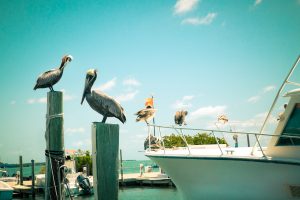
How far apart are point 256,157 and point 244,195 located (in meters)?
1.01

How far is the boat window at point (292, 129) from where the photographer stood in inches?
284

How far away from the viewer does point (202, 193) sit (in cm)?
846

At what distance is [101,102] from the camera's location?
6.06 m

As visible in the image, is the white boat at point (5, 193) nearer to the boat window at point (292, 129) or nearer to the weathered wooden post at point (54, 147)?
the weathered wooden post at point (54, 147)

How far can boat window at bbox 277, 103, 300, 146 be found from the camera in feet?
23.7

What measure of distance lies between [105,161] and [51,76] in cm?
334

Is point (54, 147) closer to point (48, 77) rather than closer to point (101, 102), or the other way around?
point (101, 102)

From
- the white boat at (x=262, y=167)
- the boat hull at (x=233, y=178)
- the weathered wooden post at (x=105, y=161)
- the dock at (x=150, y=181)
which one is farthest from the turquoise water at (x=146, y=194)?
the weathered wooden post at (x=105, y=161)

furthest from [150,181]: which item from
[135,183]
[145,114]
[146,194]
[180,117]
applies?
[145,114]

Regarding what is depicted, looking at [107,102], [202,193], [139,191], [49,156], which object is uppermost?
[107,102]

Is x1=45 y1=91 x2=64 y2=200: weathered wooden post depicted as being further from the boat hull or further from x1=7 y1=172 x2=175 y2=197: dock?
x1=7 y1=172 x2=175 y2=197: dock

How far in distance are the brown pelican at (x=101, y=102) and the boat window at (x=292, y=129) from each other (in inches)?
144

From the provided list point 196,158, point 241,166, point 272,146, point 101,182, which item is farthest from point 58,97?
point 272,146

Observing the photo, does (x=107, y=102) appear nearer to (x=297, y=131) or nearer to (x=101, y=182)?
(x=101, y=182)
